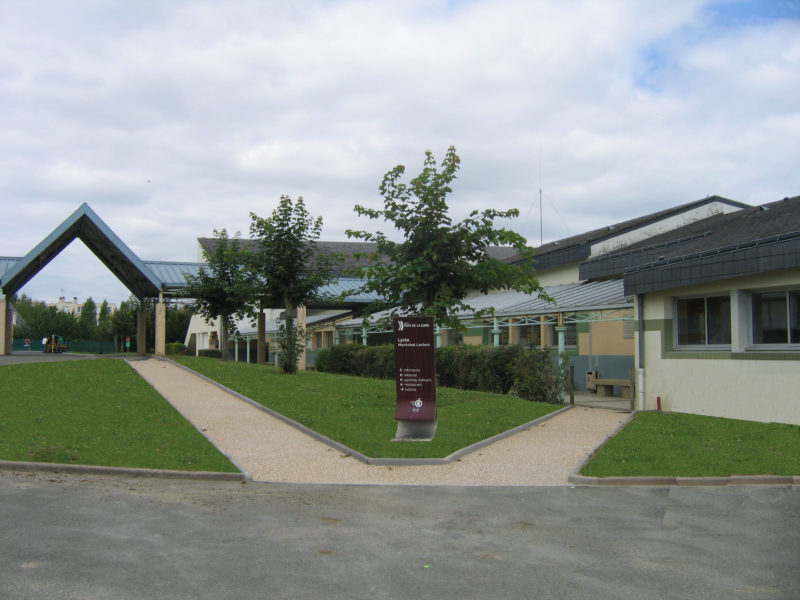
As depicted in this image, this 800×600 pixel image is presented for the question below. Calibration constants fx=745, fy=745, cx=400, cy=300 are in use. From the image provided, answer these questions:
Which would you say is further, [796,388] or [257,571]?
[796,388]

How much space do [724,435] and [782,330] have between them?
3.42 m

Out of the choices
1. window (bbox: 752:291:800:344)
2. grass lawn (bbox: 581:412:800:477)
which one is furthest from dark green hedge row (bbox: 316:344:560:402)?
window (bbox: 752:291:800:344)

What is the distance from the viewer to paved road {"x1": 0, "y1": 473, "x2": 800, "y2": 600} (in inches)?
204

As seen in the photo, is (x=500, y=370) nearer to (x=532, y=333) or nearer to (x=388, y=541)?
(x=532, y=333)

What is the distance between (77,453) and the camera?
10000 mm

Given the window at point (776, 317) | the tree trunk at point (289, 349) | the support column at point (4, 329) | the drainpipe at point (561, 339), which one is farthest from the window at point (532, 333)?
the support column at point (4, 329)

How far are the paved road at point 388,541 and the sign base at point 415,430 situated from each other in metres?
3.16

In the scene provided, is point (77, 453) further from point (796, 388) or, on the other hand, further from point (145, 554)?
point (796, 388)

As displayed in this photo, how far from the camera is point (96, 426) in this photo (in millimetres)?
12320

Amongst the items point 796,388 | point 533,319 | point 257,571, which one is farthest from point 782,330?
point 257,571

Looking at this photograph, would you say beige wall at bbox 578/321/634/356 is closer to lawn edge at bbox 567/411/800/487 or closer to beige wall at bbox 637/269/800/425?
beige wall at bbox 637/269/800/425

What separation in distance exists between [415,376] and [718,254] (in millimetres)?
7146

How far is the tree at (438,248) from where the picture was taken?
15734 millimetres

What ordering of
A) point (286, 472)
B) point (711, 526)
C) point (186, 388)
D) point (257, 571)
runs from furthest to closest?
point (186, 388), point (286, 472), point (711, 526), point (257, 571)
